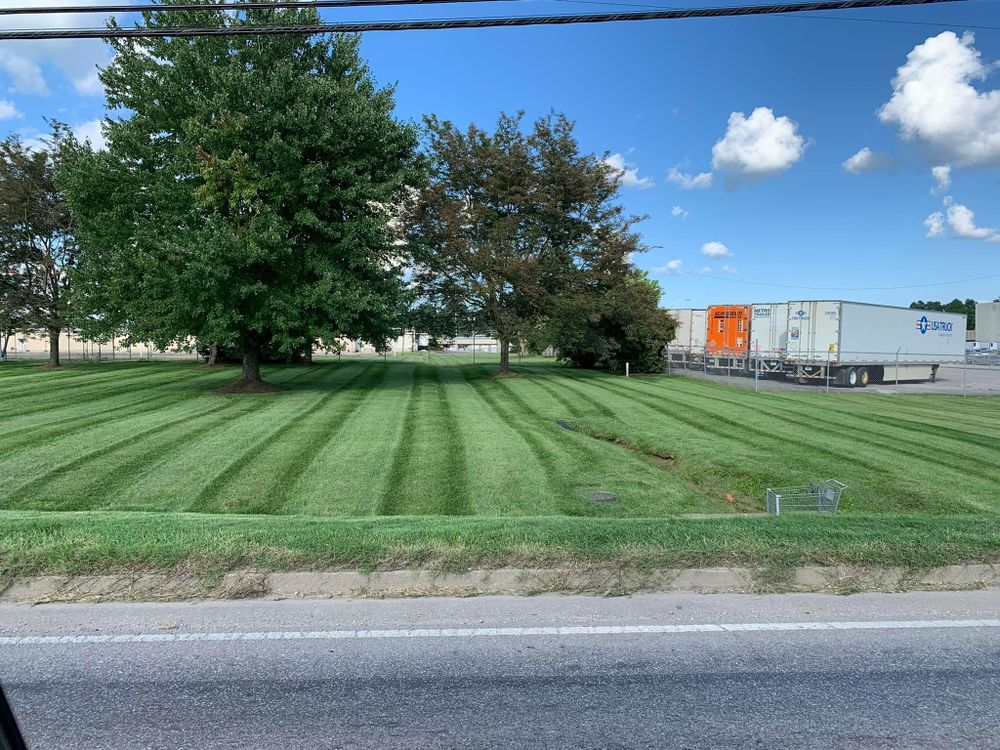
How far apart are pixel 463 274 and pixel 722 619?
25.9 meters

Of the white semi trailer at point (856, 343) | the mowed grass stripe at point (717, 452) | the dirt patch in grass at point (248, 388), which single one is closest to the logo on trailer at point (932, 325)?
the white semi trailer at point (856, 343)

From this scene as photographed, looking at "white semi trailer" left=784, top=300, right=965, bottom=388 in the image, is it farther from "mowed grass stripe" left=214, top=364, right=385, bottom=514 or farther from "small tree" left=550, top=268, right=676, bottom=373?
"mowed grass stripe" left=214, top=364, right=385, bottom=514

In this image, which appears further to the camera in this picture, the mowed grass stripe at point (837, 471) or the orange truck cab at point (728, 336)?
the orange truck cab at point (728, 336)

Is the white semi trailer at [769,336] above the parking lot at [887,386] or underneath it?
above

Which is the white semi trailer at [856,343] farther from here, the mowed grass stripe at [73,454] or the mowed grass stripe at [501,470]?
the mowed grass stripe at [73,454]

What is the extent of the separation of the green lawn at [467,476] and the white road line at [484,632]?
3.00 ft

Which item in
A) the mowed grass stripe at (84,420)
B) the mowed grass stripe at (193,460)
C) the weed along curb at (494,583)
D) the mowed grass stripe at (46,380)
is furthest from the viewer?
the mowed grass stripe at (46,380)

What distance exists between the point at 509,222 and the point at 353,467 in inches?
769

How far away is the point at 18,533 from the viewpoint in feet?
18.7

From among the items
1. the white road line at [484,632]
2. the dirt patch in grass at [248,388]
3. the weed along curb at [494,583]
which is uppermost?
the dirt patch in grass at [248,388]

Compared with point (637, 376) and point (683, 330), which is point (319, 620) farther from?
point (683, 330)

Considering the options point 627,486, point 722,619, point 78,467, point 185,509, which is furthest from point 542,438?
point 722,619

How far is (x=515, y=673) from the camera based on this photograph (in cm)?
388

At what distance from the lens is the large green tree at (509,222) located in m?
28.2
